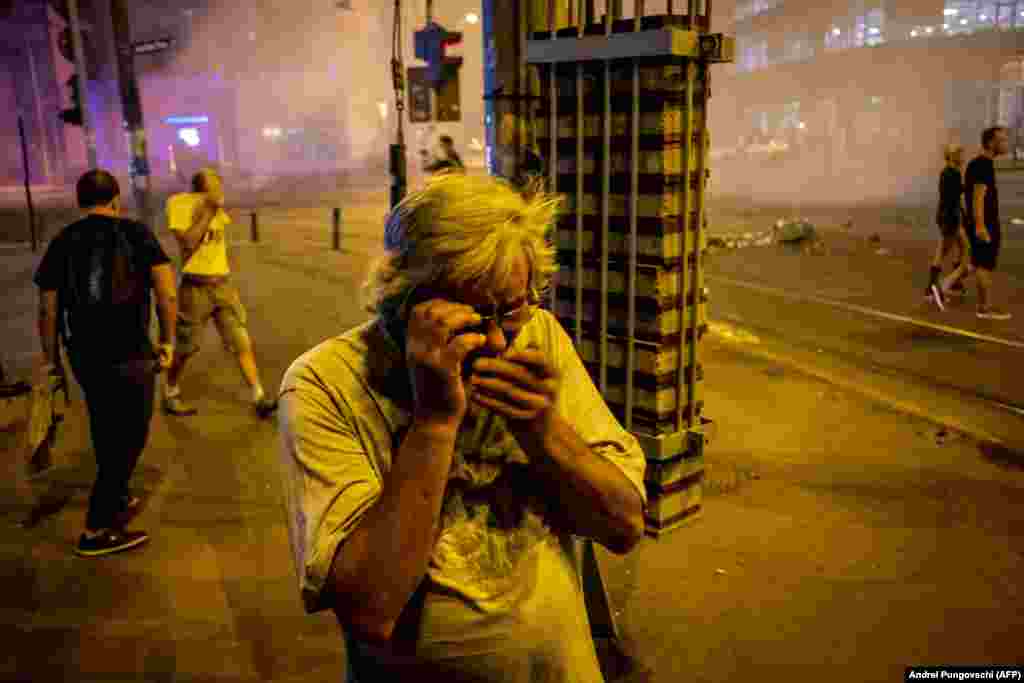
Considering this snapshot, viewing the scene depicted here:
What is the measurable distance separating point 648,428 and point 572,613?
8.60ft

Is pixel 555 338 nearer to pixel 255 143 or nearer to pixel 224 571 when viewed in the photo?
pixel 224 571

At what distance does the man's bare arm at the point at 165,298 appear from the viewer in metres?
4.39

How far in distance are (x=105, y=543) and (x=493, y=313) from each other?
379 centimetres

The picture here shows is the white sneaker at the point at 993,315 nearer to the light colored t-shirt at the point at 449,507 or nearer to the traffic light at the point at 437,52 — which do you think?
the traffic light at the point at 437,52

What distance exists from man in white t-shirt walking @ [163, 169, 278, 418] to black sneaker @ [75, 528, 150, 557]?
2152mm

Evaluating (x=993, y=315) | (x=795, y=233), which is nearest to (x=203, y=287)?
(x=993, y=315)

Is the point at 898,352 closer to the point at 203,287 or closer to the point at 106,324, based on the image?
the point at 203,287

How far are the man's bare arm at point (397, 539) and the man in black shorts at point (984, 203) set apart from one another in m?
8.92

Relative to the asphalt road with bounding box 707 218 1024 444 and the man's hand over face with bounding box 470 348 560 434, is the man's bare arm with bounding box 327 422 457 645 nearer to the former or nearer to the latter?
the man's hand over face with bounding box 470 348 560 434

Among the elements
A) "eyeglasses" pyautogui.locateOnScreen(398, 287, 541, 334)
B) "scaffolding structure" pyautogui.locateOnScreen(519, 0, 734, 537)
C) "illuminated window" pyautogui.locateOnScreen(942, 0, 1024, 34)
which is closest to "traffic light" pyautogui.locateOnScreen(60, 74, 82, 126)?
"scaffolding structure" pyautogui.locateOnScreen(519, 0, 734, 537)

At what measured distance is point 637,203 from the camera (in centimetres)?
385

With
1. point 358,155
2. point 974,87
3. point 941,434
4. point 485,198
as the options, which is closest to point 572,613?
point 485,198

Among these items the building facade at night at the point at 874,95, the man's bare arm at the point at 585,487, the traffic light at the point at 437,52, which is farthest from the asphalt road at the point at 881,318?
the building facade at night at the point at 874,95

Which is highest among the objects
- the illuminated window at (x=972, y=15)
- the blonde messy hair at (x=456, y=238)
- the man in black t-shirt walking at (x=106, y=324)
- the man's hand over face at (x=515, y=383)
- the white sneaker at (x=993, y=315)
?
the illuminated window at (x=972, y=15)
